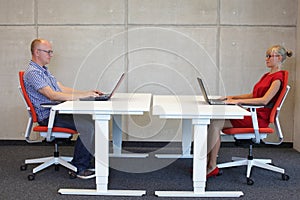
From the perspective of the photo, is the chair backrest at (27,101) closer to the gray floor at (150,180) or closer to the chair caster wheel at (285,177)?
the gray floor at (150,180)

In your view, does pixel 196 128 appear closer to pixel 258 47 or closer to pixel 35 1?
pixel 258 47

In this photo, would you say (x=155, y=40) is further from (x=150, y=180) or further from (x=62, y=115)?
(x=150, y=180)

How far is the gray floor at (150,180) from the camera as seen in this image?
333 cm

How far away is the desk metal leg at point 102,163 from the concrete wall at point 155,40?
2.00 meters

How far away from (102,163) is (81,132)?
1.98ft

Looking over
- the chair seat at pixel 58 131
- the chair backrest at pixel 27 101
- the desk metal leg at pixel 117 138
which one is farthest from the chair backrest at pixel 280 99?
the chair backrest at pixel 27 101

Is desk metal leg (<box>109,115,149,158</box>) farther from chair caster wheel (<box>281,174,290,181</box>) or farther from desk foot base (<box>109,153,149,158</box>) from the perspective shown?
chair caster wheel (<box>281,174,290,181</box>)

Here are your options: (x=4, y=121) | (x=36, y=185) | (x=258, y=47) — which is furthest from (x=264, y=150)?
(x=4, y=121)

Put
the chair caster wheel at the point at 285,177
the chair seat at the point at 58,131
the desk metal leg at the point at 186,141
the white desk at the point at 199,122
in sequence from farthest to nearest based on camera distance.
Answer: the desk metal leg at the point at 186,141 < the chair caster wheel at the point at 285,177 < the chair seat at the point at 58,131 < the white desk at the point at 199,122

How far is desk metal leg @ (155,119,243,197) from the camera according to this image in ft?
10.3

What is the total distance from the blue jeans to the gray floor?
0.21 m

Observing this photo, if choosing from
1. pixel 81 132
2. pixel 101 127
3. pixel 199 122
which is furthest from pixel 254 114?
pixel 81 132

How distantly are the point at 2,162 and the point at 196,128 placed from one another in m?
2.44

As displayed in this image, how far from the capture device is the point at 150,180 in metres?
3.73
